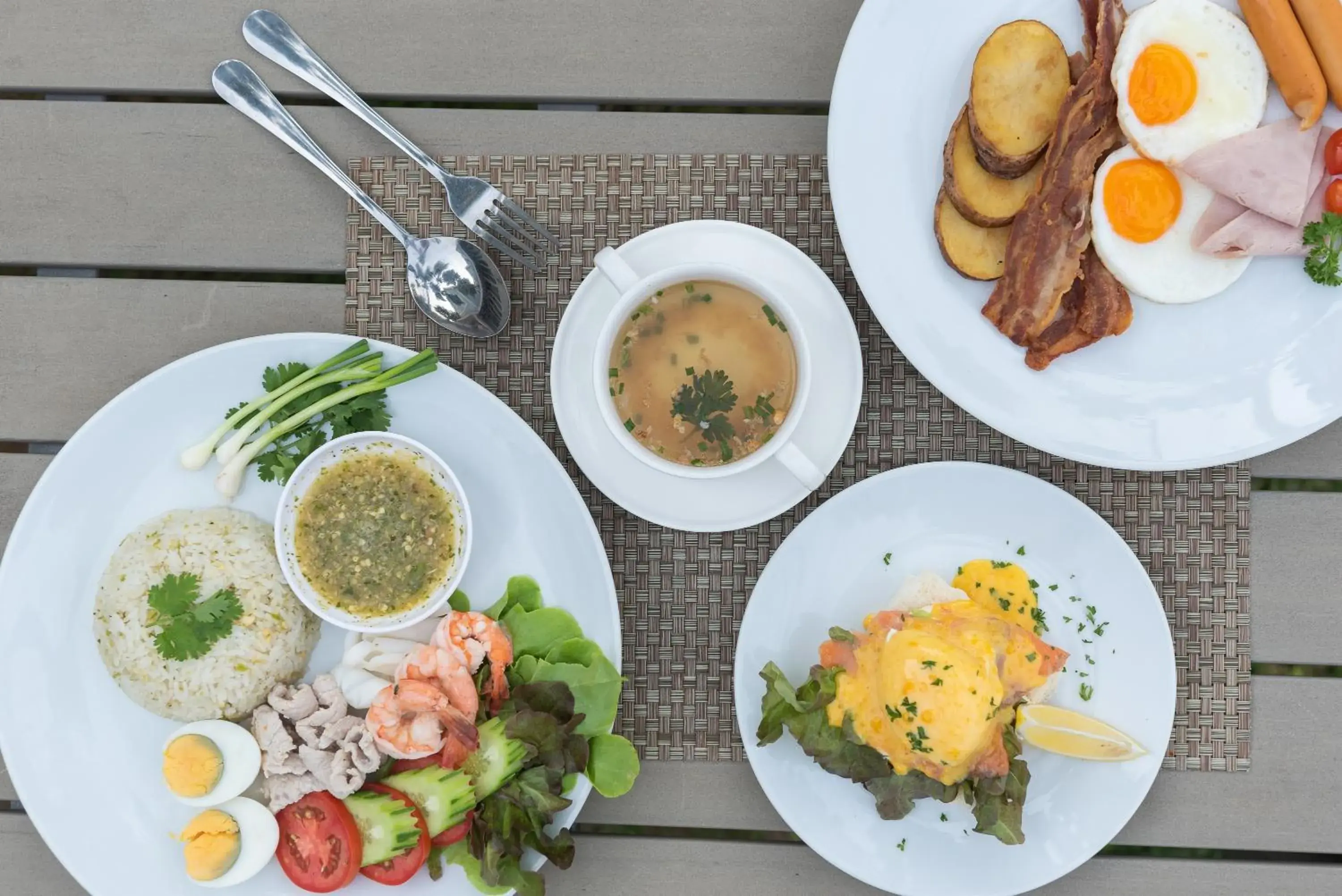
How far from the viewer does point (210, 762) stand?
1410 millimetres

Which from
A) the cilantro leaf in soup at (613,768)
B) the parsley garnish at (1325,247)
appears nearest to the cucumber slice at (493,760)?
the cilantro leaf in soup at (613,768)

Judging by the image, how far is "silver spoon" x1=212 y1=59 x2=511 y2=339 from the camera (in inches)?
59.1

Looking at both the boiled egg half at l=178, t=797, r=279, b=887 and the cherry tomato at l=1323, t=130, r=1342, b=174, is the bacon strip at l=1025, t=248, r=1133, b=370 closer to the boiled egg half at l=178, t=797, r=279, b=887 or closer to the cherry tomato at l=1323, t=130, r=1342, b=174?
the cherry tomato at l=1323, t=130, r=1342, b=174

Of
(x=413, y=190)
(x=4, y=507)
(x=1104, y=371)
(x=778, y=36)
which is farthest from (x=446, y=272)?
(x=1104, y=371)

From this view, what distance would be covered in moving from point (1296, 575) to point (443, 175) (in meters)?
1.59

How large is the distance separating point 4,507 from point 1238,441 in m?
2.05

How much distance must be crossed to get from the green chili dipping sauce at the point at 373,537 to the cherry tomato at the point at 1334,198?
4.55 feet

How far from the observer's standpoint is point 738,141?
1.58m

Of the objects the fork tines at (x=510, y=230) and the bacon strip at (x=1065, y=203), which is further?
the fork tines at (x=510, y=230)

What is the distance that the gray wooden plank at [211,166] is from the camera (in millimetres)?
1591

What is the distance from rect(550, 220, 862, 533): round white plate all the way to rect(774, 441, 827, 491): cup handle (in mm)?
97

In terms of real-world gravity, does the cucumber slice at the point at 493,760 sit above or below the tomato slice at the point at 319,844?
above

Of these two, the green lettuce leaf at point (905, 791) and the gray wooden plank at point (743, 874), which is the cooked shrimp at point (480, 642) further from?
the green lettuce leaf at point (905, 791)

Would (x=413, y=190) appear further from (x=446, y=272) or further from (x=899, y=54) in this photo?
(x=899, y=54)
